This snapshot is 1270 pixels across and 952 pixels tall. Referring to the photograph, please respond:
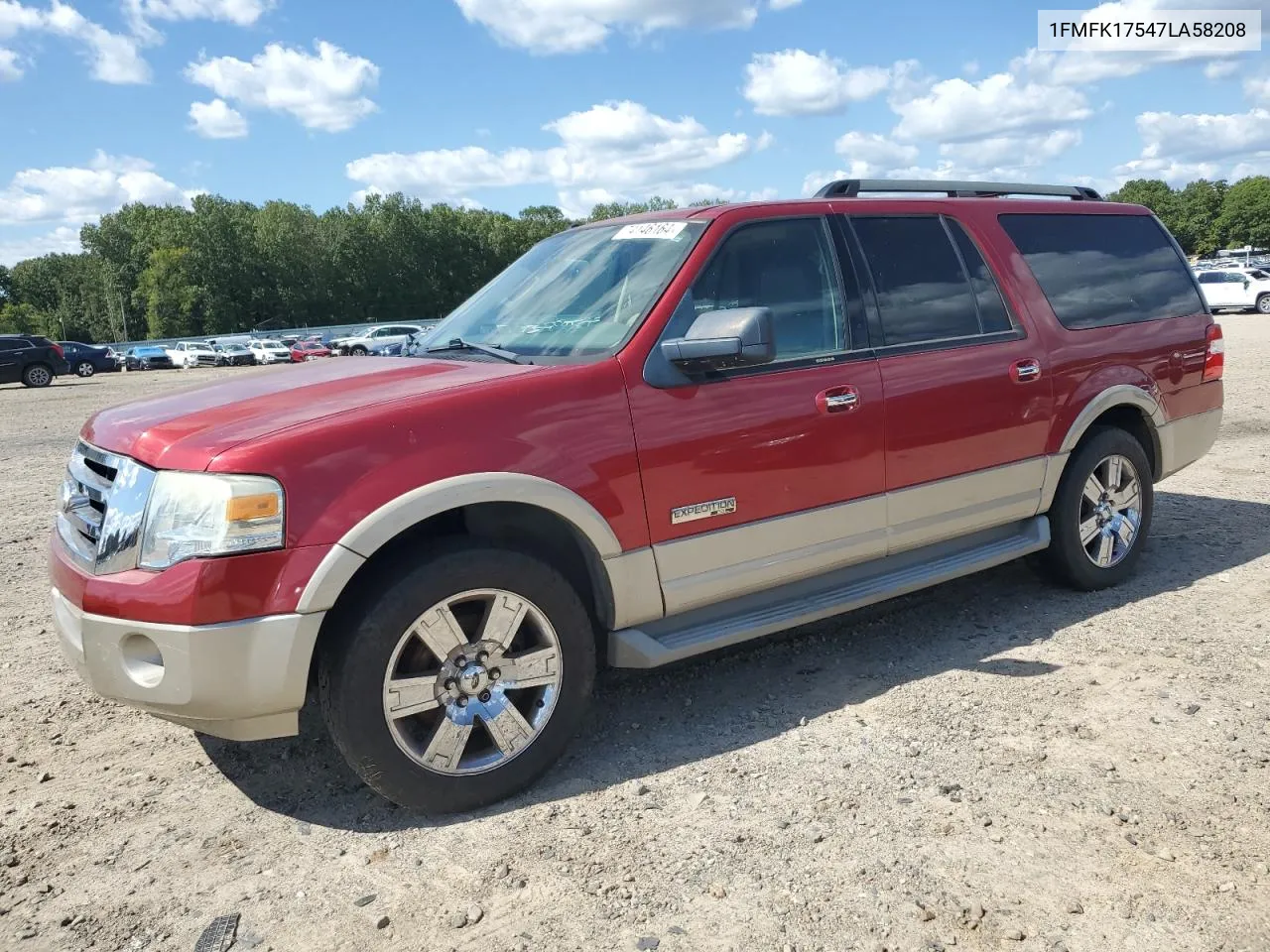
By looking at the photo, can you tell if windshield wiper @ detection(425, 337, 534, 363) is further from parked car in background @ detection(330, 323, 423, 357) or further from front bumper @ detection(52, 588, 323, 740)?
parked car in background @ detection(330, 323, 423, 357)

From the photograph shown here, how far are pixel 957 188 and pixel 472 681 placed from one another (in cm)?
348

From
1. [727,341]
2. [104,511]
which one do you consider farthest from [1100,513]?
[104,511]

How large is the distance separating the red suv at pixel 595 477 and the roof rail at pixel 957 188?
3 cm

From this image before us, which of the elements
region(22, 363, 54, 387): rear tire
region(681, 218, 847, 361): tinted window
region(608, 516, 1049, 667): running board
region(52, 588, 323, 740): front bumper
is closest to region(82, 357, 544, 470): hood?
region(52, 588, 323, 740): front bumper

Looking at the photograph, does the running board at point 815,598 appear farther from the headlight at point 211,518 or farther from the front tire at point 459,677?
the headlight at point 211,518

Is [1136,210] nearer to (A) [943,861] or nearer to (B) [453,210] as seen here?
(A) [943,861]

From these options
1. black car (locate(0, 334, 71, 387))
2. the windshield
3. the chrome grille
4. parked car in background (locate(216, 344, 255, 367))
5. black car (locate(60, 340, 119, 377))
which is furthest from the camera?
parked car in background (locate(216, 344, 255, 367))

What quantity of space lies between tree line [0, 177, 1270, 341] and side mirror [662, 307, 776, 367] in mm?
86837

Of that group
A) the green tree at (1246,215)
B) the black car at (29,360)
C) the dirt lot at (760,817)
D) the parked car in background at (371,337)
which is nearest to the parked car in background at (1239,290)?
→ the parked car in background at (371,337)

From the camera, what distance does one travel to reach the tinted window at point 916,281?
4230 millimetres

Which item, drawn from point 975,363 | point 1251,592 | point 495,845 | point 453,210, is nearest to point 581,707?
point 495,845

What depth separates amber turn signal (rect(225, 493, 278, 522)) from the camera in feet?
9.14

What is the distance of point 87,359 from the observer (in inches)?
1576

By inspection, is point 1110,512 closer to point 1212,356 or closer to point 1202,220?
point 1212,356
